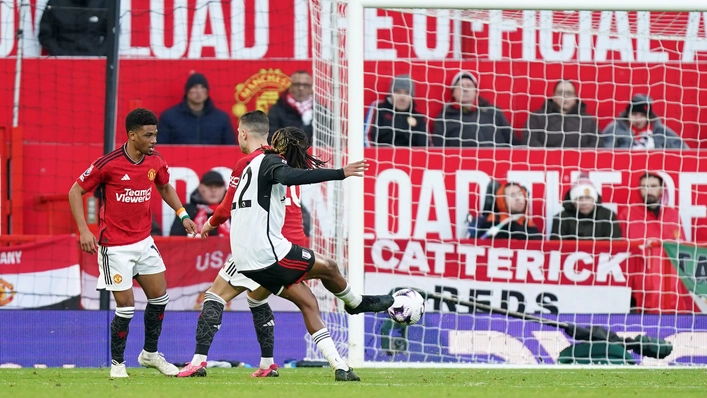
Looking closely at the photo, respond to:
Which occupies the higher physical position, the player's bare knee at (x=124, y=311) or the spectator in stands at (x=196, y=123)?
the spectator in stands at (x=196, y=123)

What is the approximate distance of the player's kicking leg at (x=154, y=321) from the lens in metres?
7.53

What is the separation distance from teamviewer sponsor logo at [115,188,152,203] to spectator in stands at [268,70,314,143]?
510 cm

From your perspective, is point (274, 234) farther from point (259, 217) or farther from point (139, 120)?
point (139, 120)

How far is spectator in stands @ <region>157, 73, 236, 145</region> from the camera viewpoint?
41.4 feet

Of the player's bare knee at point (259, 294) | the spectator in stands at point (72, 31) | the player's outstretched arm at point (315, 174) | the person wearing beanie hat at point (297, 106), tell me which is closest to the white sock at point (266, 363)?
the player's bare knee at point (259, 294)

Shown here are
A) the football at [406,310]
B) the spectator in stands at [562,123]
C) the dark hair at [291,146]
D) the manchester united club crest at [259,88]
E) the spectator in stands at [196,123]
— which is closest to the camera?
the dark hair at [291,146]

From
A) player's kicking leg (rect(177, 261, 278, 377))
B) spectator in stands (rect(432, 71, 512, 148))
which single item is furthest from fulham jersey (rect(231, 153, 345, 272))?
spectator in stands (rect(432, 71, 512, 148))

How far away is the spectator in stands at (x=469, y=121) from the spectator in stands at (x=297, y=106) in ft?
4.92

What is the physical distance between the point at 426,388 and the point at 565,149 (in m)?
5.74

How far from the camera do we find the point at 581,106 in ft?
40.3

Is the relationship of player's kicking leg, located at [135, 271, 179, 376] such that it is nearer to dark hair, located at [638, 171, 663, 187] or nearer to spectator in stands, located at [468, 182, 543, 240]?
spectator in stands, located at [468, 182, 543, 240]

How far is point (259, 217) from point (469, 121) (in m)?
5.66

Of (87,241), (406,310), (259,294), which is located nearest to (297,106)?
(259,294)

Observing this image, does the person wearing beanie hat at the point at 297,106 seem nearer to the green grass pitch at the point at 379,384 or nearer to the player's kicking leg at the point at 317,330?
the green grass pitch at the point at 379,384
